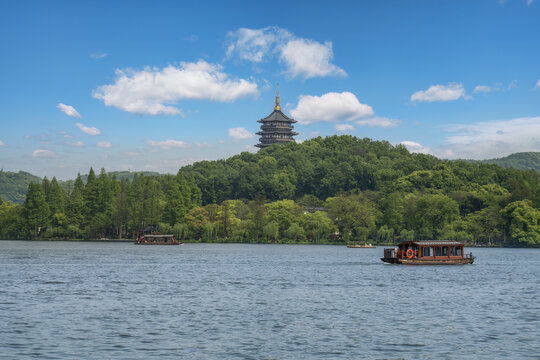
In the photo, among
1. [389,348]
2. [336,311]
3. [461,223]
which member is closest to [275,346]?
[389,348]

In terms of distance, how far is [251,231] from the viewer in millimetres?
134000

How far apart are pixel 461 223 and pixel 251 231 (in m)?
42.8

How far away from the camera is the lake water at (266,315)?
25.1 metres

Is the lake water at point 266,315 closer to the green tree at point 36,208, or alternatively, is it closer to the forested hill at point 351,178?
the green tree at point 36,208

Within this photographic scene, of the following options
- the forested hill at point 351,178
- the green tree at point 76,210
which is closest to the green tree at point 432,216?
the forested hill at point 351,178

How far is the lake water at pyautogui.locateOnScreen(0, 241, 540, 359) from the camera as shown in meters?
25.1

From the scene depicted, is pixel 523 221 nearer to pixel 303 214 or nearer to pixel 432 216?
pixel 432 216

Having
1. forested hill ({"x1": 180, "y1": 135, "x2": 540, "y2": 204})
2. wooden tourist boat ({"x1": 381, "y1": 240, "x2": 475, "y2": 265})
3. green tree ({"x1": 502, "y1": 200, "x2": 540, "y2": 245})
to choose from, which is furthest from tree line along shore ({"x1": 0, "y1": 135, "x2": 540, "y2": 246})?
wooden tourist boat ({"x1": 381, "y1": 240, "x2": 475, "y2": 265})

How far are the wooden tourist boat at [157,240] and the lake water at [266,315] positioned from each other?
65.5 m

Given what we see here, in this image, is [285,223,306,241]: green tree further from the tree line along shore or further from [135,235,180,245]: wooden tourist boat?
[135,235,180,245]: wooden tourist boat

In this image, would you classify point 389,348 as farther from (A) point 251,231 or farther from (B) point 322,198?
(B) point 322,198

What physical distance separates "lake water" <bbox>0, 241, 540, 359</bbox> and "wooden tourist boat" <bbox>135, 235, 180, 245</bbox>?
6554 centimetres

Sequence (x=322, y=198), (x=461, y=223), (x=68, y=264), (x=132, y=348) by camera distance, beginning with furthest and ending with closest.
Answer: (x=322, y=198)
(x=461, y=223)
(x=68, y=264)
(x=132, y=348)

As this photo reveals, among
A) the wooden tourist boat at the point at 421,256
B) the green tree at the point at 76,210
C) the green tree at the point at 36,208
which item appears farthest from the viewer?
the green tree at the point at 76,210
